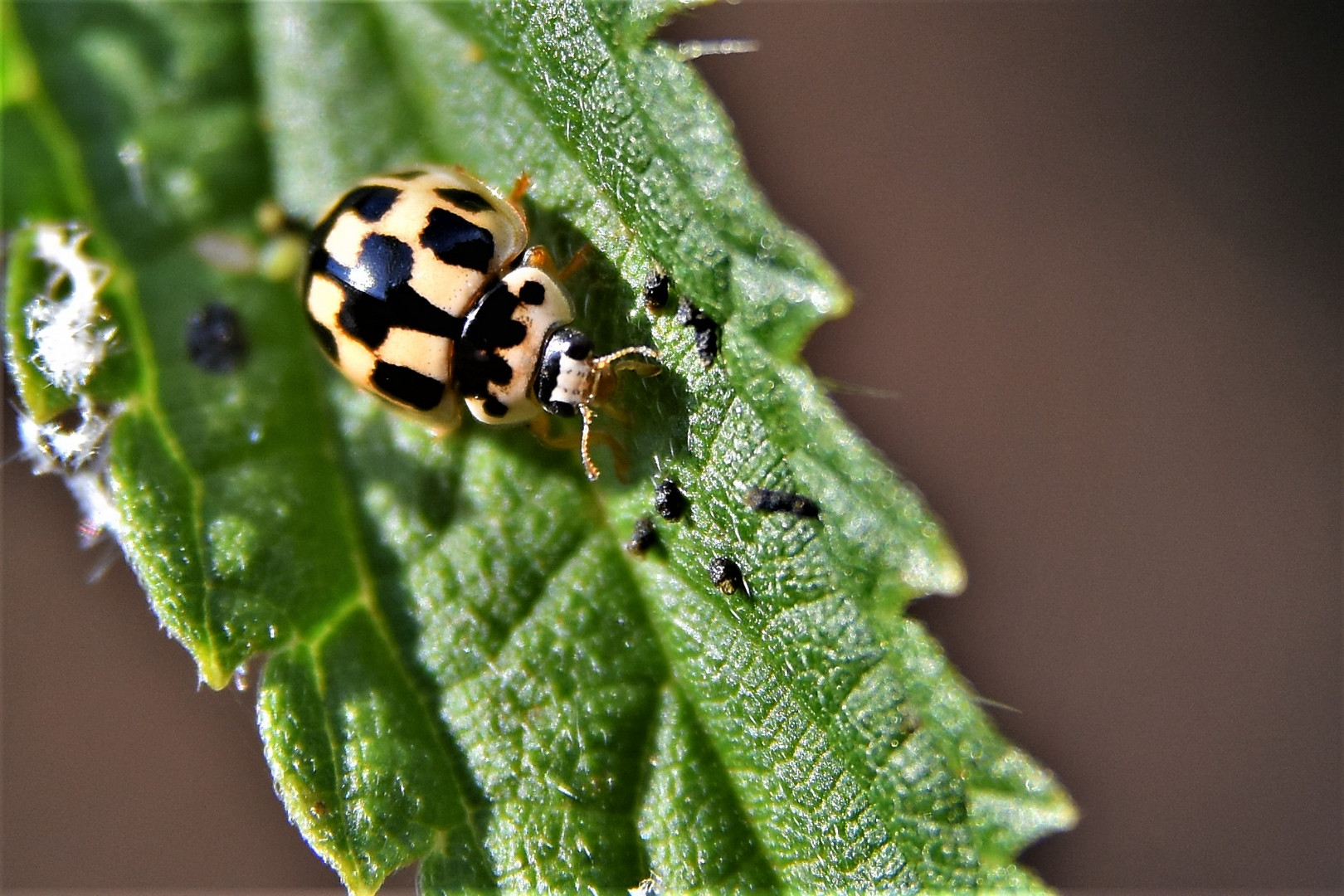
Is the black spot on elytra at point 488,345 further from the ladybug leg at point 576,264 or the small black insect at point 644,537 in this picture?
the small black insect at point 644,537

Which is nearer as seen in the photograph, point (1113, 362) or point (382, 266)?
point (382, 266)

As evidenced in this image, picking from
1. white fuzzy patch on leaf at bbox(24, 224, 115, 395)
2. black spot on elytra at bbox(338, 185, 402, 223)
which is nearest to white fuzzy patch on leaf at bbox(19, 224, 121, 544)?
white fuzzy patch on leaf at bbox(24, 224, 115, 395)

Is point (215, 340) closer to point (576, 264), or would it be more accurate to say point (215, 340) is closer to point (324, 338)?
point (324, 338)

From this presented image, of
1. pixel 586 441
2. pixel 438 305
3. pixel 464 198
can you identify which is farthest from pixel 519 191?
pixel 586 441

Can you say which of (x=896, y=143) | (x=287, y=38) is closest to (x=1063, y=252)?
(x=896, y=143)

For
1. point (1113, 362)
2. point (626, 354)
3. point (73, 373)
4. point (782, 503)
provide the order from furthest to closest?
1. point (1113, 362)
2. point (73, 373)
3. point (626, 354)
4. point (782, 503)

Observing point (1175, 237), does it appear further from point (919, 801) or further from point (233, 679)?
point (233, 679)
